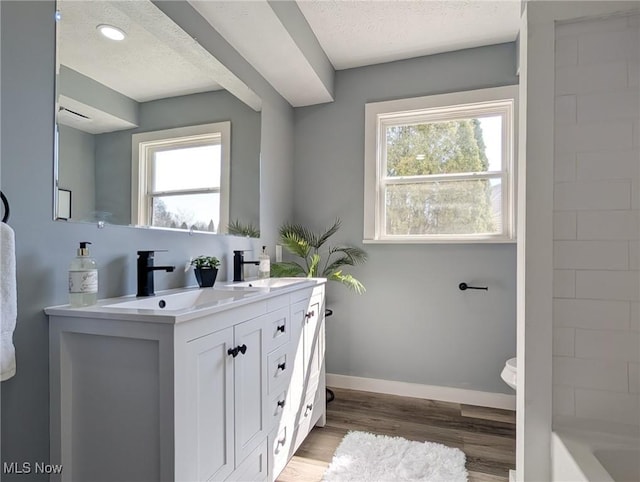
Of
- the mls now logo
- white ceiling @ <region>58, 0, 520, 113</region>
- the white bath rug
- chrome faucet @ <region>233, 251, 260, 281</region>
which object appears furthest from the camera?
chrome faucet @ <region>233, 251, 260, 281</region>

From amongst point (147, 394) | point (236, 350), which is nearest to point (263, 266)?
point (236, 350)

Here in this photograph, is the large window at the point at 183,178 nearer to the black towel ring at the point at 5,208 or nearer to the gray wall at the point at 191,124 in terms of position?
the gray wall at the point at 191,124

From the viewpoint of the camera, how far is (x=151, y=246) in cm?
152

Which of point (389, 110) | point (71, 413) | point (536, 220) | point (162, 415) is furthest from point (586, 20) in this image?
point (71, 413)

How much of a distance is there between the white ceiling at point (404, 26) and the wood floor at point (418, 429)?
2660mm

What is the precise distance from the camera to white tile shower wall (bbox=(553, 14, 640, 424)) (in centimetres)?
111

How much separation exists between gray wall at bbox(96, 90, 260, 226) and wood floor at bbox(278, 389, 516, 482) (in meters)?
1.45

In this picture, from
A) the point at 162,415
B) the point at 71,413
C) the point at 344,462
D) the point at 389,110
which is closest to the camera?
the point at 162,415

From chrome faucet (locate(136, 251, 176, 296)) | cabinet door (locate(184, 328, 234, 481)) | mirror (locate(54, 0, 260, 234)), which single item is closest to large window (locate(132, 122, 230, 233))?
mirror (locate(54, 0, 260, 234))

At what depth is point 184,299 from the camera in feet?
5.01

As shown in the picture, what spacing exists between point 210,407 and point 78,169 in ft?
3.19

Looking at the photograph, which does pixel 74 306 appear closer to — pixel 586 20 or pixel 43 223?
pixel 43 223

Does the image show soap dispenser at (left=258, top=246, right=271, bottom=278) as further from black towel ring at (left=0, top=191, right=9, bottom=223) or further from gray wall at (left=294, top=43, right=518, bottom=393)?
black towel ring at (left=0, top=191, right=9, bottom=223)

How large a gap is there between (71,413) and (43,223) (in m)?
0.61
